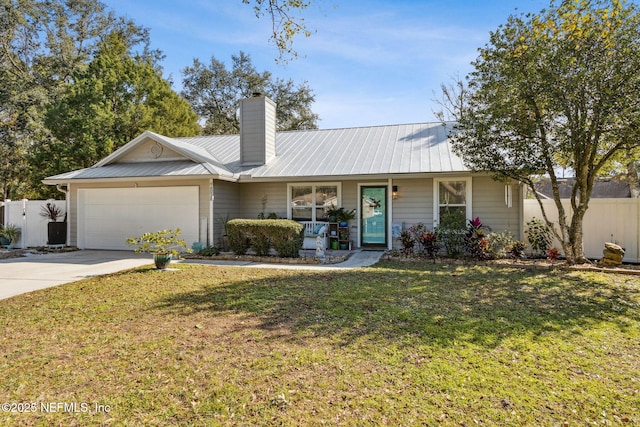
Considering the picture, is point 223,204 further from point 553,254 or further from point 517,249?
point 553,254

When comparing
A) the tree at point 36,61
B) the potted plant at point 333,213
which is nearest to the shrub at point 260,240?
the potted plant at point 333,213

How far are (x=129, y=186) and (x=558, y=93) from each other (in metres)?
11.6

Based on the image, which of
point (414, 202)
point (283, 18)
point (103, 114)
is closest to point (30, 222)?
point (103, 114)

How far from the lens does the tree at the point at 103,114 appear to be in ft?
55.4

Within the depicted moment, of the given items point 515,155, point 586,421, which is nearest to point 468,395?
point 586,421

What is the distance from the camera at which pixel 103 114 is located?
56.1 feet

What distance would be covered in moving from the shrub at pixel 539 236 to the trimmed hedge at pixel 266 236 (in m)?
6.05

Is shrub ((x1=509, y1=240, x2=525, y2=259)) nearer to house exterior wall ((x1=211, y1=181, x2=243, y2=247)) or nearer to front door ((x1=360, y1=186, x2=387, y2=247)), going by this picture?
front door ((x1=360, y1=186, x2=387, y2=247))

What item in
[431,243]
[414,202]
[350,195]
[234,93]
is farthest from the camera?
[234,93]

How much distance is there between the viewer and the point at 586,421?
8.02 feet

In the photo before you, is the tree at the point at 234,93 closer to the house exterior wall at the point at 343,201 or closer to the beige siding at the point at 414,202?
the house exterior wall at the point at 343,201

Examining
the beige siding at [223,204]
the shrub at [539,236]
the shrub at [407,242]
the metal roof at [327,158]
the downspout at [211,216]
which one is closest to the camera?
the shrub at [539,236]

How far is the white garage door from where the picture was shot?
10734 mm

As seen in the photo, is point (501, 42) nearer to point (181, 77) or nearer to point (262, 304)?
point (262, 304)
